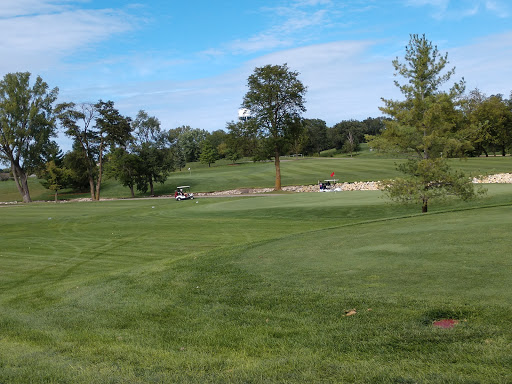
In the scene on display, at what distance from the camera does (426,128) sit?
18828 mm

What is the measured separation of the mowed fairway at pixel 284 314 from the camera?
14.4ft

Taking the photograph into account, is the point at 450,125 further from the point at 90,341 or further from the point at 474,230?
the point at 90,341

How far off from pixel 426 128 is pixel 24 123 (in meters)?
57.5

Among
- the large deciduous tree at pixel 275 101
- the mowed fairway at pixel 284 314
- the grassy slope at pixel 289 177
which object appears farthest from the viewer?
the grassy slope at pixel 289 177

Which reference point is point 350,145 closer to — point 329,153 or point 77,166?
point 329,153

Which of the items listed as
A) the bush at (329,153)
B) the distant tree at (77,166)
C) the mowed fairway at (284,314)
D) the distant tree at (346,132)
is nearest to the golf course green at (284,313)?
the mowed fairway at (284,314)

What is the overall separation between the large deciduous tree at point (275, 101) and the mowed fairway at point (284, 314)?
38.4 m

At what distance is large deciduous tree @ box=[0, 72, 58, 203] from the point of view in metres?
59.6

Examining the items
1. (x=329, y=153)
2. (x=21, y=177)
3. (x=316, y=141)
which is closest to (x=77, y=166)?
(x=21, y=177)

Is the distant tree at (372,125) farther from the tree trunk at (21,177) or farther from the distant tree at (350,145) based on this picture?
the tree trunk at (21,177)

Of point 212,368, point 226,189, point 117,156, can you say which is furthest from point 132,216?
point 117,156

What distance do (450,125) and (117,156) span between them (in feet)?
167

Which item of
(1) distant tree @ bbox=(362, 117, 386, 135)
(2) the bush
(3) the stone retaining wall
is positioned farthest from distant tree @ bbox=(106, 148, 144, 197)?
(1) distant tree @ bbox=(362, 117, 386, 135)

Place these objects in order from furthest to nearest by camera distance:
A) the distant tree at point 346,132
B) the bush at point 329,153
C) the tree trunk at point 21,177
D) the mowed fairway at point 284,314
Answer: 1. the distant tree at point 346,132
2. the bush at point 329,153
3. the tree trunk at point 21,177
4. the mowed fairway at point 284,314
